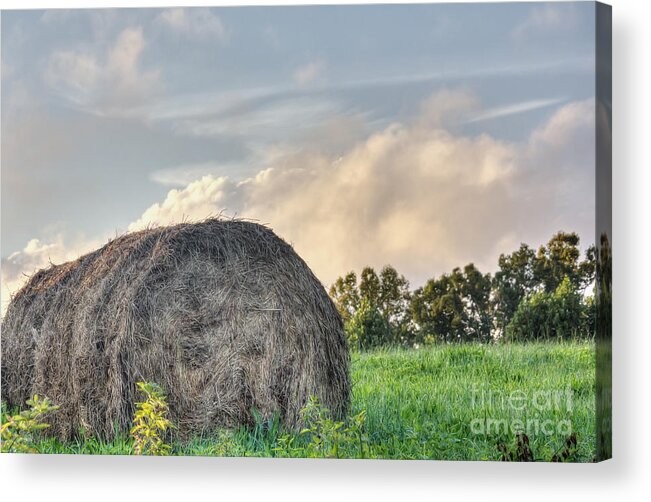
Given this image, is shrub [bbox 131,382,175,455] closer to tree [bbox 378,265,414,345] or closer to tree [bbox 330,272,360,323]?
tree [bbox 330,272,360,323]

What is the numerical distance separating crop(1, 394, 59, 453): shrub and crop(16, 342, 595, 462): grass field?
130 millimetres

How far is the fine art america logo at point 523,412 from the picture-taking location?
8055 mm

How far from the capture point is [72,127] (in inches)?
354

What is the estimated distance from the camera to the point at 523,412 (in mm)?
8203

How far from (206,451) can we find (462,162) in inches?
115

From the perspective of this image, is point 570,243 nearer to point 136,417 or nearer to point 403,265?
point 403,265

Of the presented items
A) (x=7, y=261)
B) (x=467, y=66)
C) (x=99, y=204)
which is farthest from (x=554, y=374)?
(x=7, y=261)

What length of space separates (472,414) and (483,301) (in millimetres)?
1027

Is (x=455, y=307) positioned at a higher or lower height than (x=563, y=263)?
lower

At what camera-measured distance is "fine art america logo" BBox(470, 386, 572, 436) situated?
8.05 m

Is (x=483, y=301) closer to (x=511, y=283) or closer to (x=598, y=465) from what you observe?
(x=511, y=283)

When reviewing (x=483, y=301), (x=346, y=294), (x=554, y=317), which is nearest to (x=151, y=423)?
(x=346, y=294)

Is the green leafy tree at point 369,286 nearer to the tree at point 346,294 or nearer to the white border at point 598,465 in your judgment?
the tree at point 346,294

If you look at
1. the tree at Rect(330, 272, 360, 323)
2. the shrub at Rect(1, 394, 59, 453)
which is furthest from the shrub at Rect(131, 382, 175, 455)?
the tree at Rect(330, 272, 360, 323)
